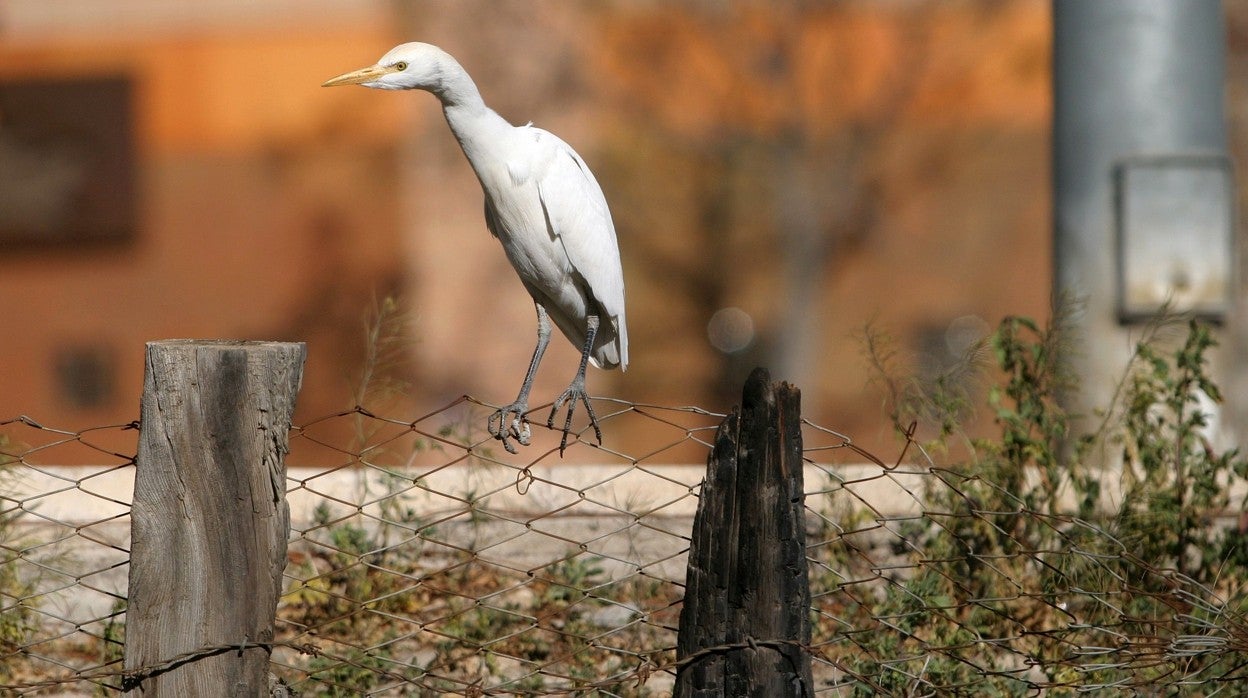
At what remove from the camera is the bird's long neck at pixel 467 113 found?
7.72 feet

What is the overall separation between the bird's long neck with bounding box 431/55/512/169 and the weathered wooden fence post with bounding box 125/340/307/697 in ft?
3.02

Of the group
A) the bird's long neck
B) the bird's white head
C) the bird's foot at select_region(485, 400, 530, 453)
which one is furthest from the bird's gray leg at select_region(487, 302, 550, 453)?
the bird's white head

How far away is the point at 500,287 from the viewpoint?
276 inches

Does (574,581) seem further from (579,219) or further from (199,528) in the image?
(199,528)

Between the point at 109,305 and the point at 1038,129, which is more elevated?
the point at 1038,129

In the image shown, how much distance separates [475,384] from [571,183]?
4485 mm

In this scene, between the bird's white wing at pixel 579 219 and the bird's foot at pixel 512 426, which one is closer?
the bird's foot at pixel 512 426

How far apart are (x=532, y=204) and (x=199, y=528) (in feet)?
3.75

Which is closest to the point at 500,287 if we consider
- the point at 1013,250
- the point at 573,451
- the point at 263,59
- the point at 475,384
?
the point at 475,384

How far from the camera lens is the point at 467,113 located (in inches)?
95.6

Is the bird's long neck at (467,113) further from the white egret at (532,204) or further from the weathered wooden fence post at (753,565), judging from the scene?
the weathered wooden fence post at (753,565)

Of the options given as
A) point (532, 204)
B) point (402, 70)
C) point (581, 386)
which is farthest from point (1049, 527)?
point (402, 70)

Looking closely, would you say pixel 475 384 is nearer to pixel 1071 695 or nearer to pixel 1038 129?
pixel 1038 129

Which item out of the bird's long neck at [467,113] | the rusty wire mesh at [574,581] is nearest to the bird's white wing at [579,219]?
the bird's long neck at [467,113]
